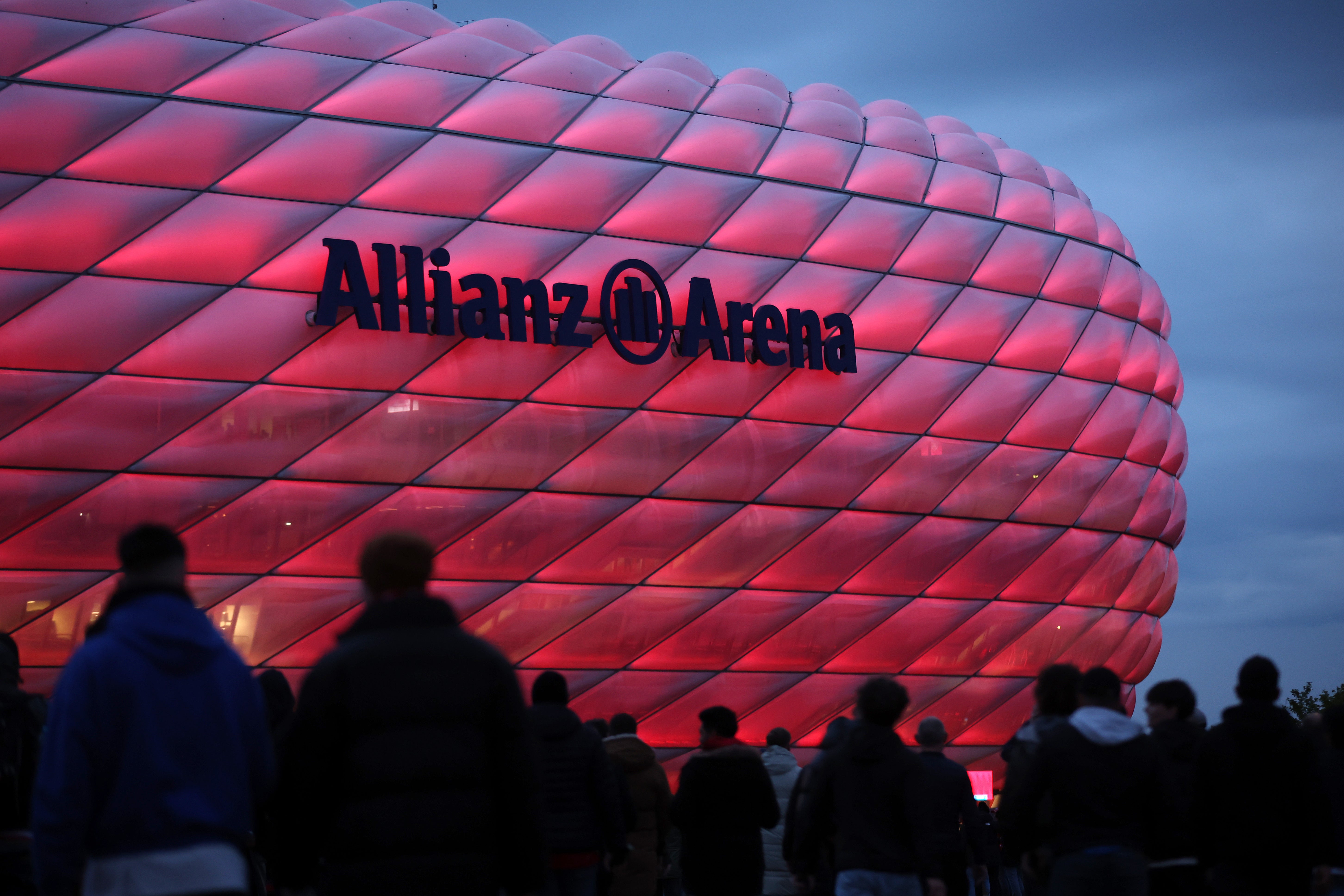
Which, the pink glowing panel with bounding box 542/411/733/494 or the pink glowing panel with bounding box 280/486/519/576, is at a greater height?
the pink glowing panel with bounding box 542/411/733/494

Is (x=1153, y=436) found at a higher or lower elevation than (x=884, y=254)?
lower

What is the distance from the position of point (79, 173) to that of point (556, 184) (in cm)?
422

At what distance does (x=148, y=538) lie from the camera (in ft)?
10.2

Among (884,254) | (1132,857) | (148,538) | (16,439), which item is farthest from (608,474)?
(148,538)

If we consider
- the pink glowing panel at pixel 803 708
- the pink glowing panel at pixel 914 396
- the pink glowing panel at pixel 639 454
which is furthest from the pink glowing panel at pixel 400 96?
the pink glowing panel at pixel 803 708

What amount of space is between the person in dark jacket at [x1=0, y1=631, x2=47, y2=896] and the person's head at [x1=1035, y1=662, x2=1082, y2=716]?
4171mm

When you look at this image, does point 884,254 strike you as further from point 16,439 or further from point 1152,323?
point 16,439

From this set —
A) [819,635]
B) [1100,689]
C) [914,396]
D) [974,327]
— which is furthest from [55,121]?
[1100,689]

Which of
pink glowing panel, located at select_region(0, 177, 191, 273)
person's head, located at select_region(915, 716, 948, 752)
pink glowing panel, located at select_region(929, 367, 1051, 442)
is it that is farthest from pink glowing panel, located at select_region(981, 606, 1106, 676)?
pink glowing panel, located at select_region(0, 177, 191, 273)

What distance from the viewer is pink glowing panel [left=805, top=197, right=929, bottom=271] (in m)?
13.4

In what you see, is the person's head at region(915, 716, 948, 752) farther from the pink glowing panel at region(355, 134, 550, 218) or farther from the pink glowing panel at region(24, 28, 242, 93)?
the pink glowing panel at region(24, 28, 242, 93)

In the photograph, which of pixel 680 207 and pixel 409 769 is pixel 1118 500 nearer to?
pixel 680 207

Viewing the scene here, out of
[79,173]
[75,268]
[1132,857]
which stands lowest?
[1132,857]

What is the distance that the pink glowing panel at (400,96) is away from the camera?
37.8 ft
